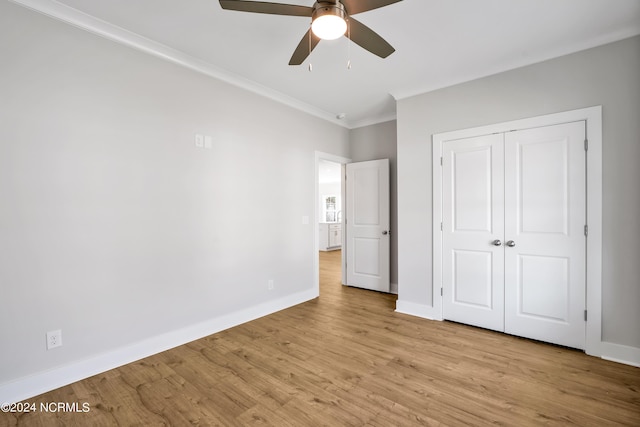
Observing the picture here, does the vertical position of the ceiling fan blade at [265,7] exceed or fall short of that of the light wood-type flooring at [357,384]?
it exceeds it

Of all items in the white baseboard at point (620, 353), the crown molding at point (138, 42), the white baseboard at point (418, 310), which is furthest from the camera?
the white baseboard at point (418, 310)

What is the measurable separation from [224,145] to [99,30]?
1.35 m

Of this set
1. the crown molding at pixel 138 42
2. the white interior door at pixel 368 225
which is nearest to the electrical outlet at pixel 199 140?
the crown molding at pixel 138 42

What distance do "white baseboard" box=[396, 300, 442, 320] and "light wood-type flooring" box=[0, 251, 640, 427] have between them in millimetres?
370

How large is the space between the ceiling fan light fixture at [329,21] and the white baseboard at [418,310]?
3106mm

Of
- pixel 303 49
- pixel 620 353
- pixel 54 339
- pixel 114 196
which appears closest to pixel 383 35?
pixel 303 49

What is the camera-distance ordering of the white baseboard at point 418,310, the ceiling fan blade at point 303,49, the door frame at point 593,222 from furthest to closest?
the white baseboard at point 418,310, the door frame at point 593,222, the ceiling fan blade at point 303,49

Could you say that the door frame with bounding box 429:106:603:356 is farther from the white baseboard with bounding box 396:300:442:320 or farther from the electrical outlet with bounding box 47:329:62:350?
the electrical outlet with bounding box 47:329:62:350

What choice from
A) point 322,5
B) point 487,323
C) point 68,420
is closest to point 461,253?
point 487,323

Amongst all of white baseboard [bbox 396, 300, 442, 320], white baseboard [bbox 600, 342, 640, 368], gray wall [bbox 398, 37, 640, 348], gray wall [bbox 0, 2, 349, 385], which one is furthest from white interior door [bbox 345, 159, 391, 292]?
white baseboard [bbox 600, 342, 640, 368]

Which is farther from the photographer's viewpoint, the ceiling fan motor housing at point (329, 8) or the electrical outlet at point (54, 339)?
the electrical outlet at point (54, 339)

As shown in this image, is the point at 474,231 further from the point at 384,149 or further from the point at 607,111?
the point at 384,149

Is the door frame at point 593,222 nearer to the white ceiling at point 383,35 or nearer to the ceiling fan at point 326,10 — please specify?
the white ceiling at point 383,35

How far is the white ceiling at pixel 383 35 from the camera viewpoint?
2201 mm
